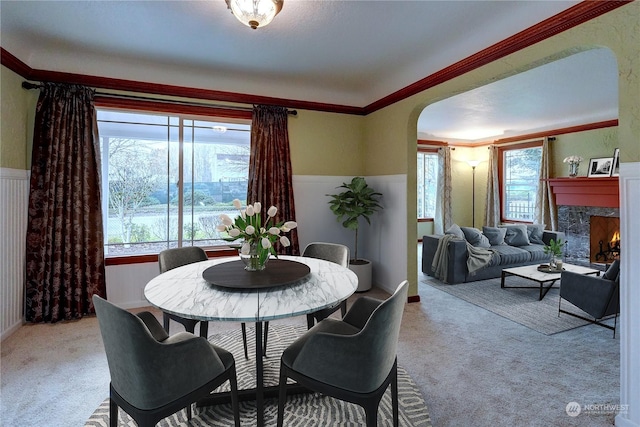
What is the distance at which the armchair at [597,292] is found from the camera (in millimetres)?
3029

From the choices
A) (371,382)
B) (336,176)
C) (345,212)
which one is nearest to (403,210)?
(345,212)

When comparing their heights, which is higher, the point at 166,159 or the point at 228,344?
the point at 166,159

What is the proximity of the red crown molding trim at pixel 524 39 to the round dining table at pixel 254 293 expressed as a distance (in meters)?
2.20

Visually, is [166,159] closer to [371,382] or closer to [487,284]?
[371,382]

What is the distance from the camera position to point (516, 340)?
10.1ft

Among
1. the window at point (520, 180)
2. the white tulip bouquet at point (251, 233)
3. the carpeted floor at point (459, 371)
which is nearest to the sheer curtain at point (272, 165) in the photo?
the carpeted floor at point (459, 371)

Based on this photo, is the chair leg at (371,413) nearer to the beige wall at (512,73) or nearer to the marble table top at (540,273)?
the beige wall at (512,73)

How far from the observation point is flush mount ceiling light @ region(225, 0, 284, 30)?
1970 mm

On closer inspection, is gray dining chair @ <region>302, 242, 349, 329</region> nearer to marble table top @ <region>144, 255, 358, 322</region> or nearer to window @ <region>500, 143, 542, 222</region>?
marble table top @ <region>144, 255, 358, 322</region>

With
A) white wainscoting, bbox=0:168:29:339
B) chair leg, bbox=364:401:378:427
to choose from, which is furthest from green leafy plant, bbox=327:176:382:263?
white wainscoting, bbox=0:168:29:339

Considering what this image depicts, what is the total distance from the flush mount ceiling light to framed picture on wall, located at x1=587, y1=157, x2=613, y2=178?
6466 mm

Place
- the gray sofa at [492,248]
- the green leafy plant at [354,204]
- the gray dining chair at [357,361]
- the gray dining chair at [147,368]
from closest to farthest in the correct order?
the gray dining chair at [147,368], the gray dining chair at [357,361], the green leafy plant at [354,204], the gray sofa at [492,248]

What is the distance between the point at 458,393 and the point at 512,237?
14.5 feet

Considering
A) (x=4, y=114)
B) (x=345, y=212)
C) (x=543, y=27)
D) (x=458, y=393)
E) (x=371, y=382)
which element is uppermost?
(x=543, y=27)
